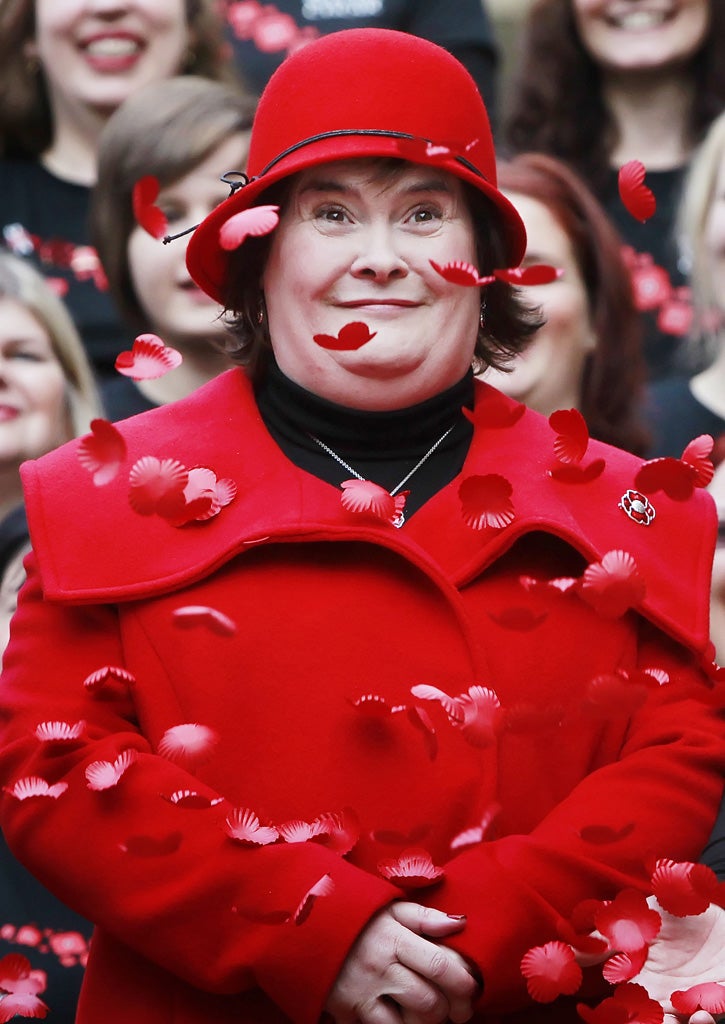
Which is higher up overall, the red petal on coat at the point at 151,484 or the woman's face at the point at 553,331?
the red petal on coat at the point at 151,484

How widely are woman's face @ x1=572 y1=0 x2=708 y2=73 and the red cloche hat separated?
197cm

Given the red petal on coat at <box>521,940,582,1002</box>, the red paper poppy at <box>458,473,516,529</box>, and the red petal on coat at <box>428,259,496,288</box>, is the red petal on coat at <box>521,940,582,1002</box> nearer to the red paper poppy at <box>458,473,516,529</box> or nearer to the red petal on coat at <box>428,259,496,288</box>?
the red paper poppy at <box>458,473,516,529</box>

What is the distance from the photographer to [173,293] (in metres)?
3.95

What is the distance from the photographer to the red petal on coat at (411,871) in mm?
2254

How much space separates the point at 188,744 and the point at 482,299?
0.69 metres

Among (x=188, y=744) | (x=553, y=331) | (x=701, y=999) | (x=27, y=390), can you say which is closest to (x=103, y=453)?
(x=188, y=744)

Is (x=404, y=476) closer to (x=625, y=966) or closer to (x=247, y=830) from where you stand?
(x=247, y=830)

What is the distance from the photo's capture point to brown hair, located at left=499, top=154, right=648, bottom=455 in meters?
3.84

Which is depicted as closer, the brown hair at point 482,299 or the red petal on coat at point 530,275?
the red petal on coat at point 530,275

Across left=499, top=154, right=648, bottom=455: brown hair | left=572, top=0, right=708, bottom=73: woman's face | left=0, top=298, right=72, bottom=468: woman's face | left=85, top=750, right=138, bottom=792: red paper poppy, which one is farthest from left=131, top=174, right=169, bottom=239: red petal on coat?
left=572, top=0, right=708, bottom=73: woman's face

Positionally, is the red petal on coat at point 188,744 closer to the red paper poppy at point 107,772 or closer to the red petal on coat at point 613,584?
A: the red paper poppy at point 107,772

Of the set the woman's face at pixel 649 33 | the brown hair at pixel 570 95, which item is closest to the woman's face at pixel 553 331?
the brown hair at pixel 570 95

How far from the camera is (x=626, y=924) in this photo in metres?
2.28

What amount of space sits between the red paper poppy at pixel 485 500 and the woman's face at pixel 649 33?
7.24 feet
